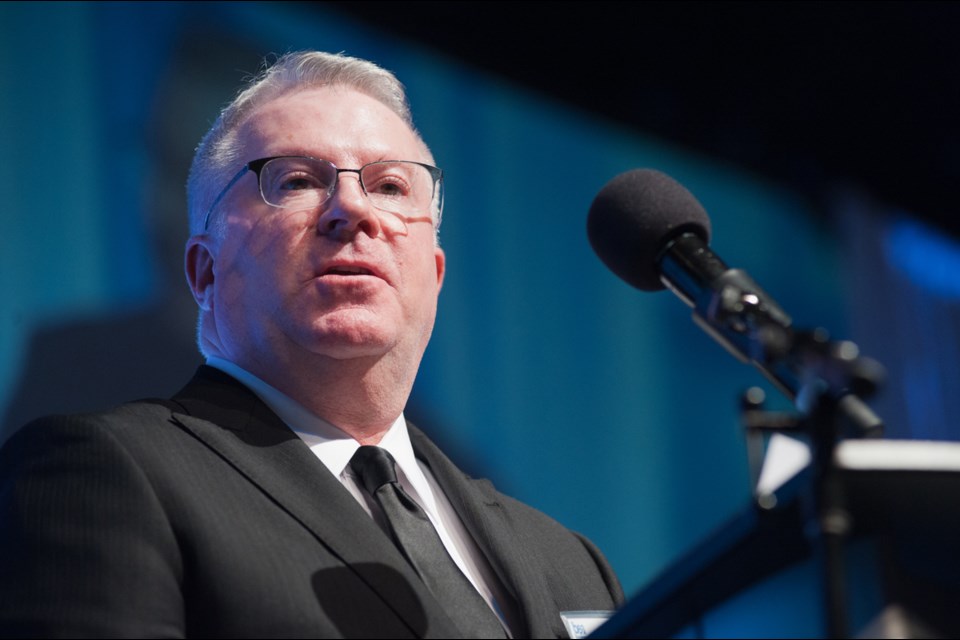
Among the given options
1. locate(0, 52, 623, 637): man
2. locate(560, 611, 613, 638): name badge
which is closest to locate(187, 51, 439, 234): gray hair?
locate(0, 52, 623, 637): man

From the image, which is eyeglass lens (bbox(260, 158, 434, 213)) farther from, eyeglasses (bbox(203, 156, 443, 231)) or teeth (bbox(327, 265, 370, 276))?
teeth (bbox(327, 265, 370, 276))

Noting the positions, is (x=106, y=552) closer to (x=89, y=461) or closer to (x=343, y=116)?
(x=89, y=461)

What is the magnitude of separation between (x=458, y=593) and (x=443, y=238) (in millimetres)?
1510

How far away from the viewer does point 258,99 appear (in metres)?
2.24

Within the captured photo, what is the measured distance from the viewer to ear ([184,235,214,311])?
7.15ft

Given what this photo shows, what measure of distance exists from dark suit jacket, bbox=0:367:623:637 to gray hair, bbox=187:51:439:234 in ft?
2.08

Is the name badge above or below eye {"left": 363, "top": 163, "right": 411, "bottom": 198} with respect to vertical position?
below

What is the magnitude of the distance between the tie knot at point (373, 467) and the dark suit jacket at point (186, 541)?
0.13 m

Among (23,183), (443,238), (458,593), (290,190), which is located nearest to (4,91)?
(23,183)

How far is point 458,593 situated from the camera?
1.63 meters

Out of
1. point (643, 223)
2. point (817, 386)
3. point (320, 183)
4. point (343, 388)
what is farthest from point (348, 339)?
point (817, 386)

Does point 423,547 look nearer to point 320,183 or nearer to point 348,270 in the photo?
point 348,270

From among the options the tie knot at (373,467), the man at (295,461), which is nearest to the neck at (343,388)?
the man at (295,461)

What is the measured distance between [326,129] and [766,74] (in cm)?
239
